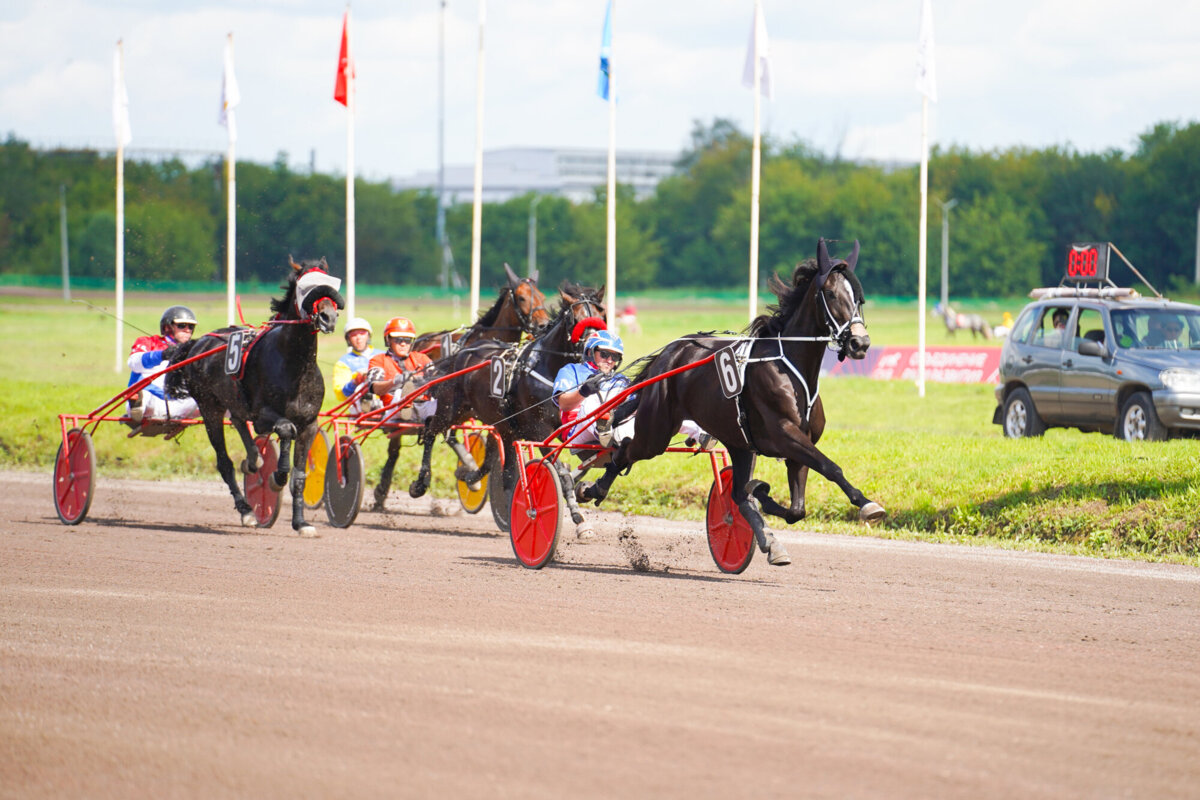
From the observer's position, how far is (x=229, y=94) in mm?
23703

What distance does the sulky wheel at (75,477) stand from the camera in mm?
11680

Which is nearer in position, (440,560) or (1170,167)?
(440,560)

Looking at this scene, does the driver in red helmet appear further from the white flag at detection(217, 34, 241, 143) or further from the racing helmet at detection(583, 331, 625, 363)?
the white flag at detection(217, 34, 241, 143)

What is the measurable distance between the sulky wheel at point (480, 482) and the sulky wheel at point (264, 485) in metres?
1.87

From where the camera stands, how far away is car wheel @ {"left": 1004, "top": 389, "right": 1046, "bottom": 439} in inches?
628

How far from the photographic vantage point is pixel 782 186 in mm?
77750

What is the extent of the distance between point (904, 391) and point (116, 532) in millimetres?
16697

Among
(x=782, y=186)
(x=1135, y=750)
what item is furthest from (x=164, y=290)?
(x=1135, y=750)

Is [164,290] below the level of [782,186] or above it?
below

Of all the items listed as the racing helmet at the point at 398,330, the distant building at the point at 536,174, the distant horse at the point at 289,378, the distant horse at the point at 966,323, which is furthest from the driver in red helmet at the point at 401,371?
the distant building at the point at 536,174

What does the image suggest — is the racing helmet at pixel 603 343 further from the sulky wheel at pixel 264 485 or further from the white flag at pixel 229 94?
the white flag at pixel 229 94

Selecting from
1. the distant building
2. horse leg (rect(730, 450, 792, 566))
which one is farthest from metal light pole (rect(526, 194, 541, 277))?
horse leg (rect(730, 450, 792, 566))

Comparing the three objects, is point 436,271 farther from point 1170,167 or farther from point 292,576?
point 292,576

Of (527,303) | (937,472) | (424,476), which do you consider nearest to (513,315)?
(527,303)
